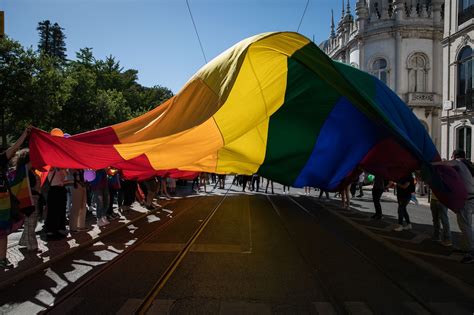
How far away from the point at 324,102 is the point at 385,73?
30794 millimetres

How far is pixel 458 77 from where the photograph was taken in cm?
2581

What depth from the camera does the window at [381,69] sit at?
37125 mm

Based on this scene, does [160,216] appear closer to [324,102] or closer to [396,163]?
[324,102]

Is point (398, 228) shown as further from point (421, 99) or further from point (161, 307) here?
point (421, 99)

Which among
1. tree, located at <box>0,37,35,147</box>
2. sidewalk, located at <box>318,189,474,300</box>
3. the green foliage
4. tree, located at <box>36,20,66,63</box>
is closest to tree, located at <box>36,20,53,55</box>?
tree, located at <box>36,20,66,63</box>

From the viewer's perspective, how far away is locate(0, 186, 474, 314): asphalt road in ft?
16.1

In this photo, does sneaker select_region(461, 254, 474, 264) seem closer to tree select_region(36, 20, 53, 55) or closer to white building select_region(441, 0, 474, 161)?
white building select_region(441, 0, 474, 161)

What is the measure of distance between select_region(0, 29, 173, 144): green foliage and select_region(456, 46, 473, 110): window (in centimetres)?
2426

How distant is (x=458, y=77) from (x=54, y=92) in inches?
964

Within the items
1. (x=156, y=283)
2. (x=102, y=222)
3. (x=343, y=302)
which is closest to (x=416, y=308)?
(x=343, y=302)

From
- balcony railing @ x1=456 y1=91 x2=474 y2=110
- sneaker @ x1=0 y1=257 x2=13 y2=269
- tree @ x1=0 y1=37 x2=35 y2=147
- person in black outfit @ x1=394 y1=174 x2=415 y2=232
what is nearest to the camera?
sneaker @ x1=0 y1=257 x2=13 y2=269

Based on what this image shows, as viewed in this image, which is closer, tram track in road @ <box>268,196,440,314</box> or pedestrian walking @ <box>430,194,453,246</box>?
tram track in road @ <box>268,196,440,314</box>

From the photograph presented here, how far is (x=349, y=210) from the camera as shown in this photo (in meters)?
15.5

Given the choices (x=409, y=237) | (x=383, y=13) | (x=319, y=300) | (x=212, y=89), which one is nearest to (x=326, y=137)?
(x=409, y=237)
